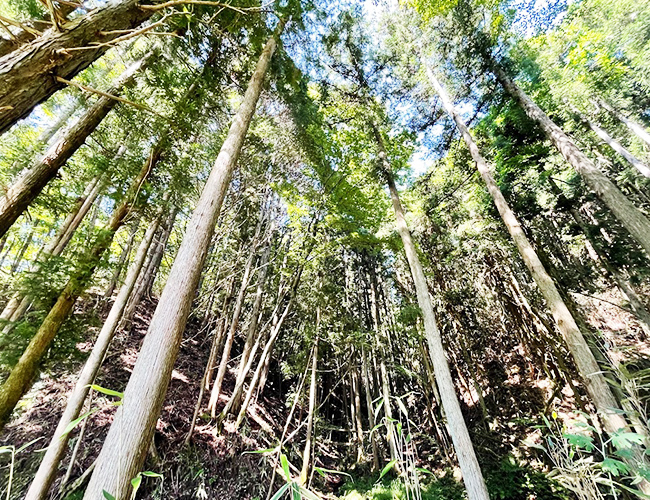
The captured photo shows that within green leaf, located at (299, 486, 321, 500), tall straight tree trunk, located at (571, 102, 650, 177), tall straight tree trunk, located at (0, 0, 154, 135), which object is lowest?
green leaf, located at (299, 486, 321, 500)

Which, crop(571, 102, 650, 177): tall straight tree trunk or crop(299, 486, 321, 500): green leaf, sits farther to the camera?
crop(571, 102, 650, 177): tall straight tree trunk

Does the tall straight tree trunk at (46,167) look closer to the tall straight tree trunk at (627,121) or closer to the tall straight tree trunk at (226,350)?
the tall straight tree trunk at (226,350)

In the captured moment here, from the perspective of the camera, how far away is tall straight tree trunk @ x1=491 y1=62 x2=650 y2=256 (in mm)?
4449

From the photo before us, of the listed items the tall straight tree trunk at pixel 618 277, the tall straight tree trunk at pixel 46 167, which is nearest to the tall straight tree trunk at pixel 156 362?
the tall straight tree trunk at pixel 46 167

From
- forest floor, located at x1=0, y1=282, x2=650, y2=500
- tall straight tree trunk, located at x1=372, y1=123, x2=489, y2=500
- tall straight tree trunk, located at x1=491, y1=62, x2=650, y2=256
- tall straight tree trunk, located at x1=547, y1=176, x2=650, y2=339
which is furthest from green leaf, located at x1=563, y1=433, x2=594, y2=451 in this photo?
tall straight tree trunk, located at x1=547, y1=176, x2=650, y2=339

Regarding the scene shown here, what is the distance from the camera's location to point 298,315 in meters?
7.84

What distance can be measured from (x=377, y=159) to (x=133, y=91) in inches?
187

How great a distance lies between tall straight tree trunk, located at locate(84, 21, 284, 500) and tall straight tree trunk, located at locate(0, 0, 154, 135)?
123 cm

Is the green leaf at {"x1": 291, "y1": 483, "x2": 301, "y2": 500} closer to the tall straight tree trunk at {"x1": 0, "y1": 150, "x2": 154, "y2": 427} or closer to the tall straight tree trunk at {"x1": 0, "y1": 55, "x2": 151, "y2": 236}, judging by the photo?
the tall straight tree trunk at {"x1": 0, "y1": 55, "x2": 151, "y2": 236}

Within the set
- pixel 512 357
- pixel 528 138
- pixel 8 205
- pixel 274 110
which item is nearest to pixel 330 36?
pixel 274 110

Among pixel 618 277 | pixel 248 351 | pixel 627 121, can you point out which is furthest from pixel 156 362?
pixel 627 121

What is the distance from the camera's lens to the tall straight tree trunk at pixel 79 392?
8.93ft

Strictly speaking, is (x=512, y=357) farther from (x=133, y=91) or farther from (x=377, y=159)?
(x=133, y=91)

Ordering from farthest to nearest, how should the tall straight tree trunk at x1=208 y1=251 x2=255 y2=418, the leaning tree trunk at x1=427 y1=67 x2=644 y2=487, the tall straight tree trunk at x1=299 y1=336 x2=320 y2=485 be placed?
the tall straight tree trunk at x1=208 y1=251 x2=255 y2=418 < the tall straight tree trunk at x1=299 y1=336 x2=320 y2=485 < the leaning tree trunk at x1=427 y1=67 x2=644 y2=487
